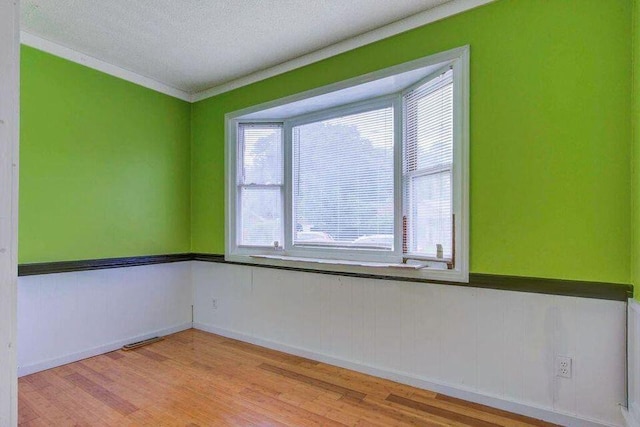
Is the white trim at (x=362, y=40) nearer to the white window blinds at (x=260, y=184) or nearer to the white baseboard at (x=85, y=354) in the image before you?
the white window blinds at (x=260, y=184)

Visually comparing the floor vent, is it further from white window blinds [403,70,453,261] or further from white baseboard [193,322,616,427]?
white window blinds [403,70,453,261]

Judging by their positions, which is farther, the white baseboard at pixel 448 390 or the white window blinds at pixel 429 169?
the white window blinds at pixel 429 169

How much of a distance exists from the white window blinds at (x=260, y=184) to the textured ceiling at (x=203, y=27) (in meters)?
0.70

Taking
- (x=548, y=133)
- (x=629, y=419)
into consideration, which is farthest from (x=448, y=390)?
(x=548, y=133)

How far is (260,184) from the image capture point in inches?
142

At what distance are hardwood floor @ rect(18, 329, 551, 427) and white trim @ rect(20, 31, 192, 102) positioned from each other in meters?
2.58

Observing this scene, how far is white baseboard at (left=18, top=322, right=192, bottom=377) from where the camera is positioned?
2664 mm

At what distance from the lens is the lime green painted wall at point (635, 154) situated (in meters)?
1.75

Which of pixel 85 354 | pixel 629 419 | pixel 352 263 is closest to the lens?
pixel 629 419

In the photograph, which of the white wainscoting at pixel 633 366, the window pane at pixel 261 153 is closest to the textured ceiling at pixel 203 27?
the window pane at pixel 261 153

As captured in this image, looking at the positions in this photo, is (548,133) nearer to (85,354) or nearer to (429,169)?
(429,169)

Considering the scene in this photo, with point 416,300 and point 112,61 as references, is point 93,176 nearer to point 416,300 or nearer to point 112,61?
point 112,61

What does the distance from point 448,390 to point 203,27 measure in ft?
10.3

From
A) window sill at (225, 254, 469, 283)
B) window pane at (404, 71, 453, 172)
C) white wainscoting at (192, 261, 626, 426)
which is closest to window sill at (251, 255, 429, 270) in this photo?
window sill at (225, 254, 469, 283)
